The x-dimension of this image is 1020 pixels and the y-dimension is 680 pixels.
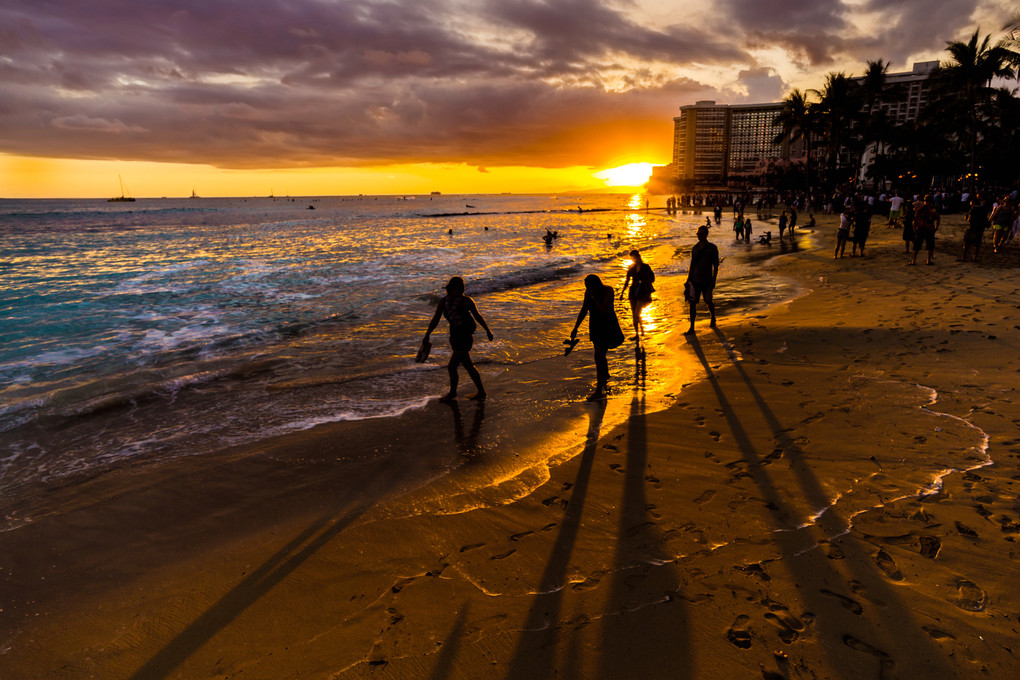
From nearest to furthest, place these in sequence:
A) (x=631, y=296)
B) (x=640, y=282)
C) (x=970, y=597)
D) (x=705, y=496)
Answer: (x=970, y=597) < (x=705, y=496) < (x=640, y=282) < (x=631, y=296)

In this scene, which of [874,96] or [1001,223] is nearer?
[1001,223]

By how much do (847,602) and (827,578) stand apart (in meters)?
0.22

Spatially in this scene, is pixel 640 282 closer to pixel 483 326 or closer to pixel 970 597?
pixel 483 326

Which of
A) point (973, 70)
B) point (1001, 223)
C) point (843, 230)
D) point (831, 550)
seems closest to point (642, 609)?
point (831, 550)

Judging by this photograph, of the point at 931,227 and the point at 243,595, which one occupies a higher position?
the point at 931,227

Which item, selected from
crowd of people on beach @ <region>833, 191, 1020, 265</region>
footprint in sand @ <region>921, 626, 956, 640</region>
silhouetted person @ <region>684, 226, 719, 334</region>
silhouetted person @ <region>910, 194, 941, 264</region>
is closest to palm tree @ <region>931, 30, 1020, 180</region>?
crowd of people on beach @ <region>833, 191, 1020, 265</region>

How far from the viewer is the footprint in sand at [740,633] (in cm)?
293

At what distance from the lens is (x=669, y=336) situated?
1093 centimetres

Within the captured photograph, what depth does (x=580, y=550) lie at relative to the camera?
156 inches

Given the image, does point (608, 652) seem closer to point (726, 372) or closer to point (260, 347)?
point (726, 372)

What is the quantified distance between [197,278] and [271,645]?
24750mm

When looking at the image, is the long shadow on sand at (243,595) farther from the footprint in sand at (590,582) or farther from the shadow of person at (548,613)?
the footprint in sand at (590,582)

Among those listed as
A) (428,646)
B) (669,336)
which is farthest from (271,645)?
(669,336)

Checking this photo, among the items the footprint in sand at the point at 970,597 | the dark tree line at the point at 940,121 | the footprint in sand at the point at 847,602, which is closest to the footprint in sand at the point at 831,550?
the footprint in sand at the point at 847,602
